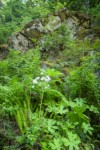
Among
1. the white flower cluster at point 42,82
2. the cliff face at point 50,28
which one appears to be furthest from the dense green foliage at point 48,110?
the cliff face at point 50,28

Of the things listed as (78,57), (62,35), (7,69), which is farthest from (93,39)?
(7,69)

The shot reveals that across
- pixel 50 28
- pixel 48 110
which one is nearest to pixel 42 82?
pixel 48 110

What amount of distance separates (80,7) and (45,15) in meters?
1.92

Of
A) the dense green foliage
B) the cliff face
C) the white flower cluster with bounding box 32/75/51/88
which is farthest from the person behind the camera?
the cliff face

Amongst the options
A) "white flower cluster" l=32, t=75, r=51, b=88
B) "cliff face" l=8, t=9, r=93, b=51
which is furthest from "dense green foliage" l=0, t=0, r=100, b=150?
"cliff face" l=8, t=9, r=93, b=51

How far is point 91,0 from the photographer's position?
1101 centimetres

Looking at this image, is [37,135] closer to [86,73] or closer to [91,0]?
[86,73]

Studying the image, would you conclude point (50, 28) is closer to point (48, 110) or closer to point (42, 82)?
point (42, 82)

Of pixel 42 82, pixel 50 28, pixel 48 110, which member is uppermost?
pixel 50 28

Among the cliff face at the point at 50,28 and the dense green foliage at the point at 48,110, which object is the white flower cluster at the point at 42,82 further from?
→ the cliff face at the point at 50,28

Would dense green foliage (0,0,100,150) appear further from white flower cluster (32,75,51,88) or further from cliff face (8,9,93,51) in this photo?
cliff face (8,9,93,51)

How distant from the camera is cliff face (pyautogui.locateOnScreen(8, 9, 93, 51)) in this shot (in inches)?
379

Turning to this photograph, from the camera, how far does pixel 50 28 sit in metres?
9.76

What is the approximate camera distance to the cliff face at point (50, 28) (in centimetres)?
962
